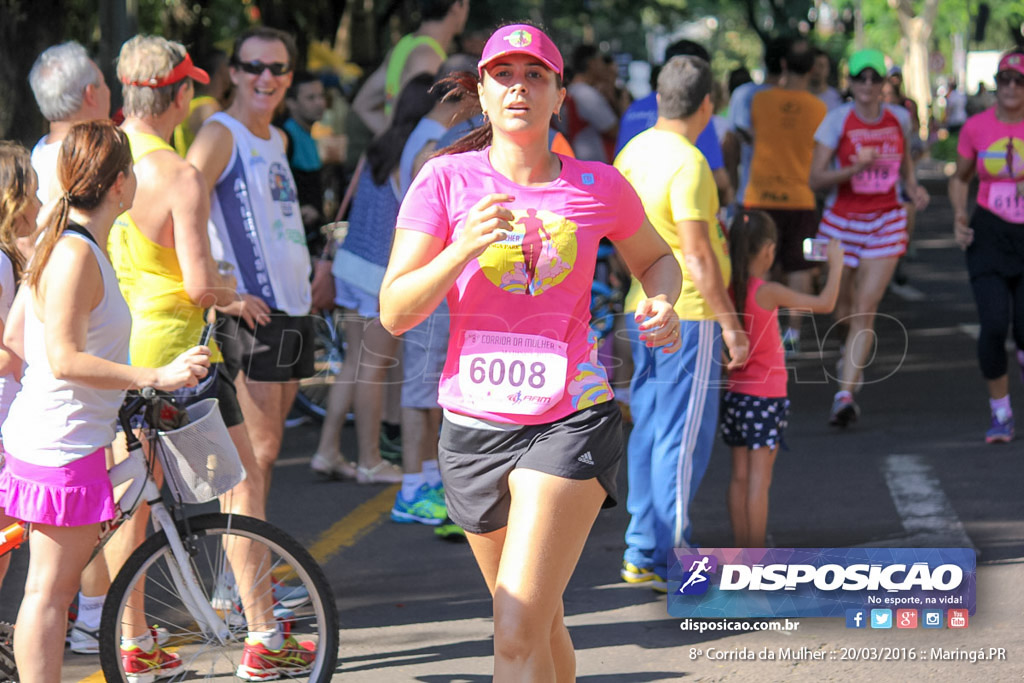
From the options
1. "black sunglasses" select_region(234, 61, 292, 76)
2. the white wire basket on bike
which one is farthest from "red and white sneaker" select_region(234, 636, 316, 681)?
"black sunglasses" select_region(234, 61, 292, 76)

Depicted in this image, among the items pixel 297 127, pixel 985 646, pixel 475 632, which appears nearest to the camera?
pixel 985 646

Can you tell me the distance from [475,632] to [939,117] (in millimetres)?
58118

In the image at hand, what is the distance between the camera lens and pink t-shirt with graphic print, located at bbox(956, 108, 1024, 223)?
313 inches

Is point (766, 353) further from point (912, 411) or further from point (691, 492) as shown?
point (912, 411)

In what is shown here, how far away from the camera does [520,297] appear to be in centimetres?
354

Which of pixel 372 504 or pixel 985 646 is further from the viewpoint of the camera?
pixel 372 504

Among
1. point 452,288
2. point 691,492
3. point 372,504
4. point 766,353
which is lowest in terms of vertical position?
point 372,504

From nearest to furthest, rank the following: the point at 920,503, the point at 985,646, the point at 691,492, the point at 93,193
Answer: the point at 93,193 < the point at 985,646 < the point at 691,492 < the point at 920,503

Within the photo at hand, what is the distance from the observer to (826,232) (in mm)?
9242

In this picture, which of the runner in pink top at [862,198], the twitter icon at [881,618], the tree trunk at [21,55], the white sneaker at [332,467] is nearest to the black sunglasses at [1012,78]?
the runner in pink top at [862,198]

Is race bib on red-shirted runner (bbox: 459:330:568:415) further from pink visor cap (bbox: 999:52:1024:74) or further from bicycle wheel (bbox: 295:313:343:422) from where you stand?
bicycle wheel (bbox: 295:313:343:422)

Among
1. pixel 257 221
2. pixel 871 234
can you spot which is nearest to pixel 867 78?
pixel 871 234

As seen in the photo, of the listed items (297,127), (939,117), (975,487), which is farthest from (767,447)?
(939,117)

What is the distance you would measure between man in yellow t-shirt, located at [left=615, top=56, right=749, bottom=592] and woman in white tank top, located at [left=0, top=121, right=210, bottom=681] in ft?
7.30
